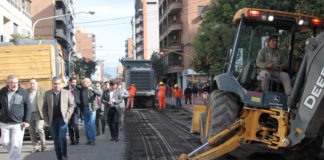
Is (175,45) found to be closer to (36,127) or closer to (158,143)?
(158,143)

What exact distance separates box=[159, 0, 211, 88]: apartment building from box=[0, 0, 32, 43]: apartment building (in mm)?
19547

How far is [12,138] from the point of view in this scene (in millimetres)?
6863

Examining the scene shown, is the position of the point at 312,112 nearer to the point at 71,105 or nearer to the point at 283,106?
the point at 283,106

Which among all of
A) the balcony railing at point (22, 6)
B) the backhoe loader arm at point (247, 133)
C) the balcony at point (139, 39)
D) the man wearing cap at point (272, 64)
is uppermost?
the balcony at point (139, 39)

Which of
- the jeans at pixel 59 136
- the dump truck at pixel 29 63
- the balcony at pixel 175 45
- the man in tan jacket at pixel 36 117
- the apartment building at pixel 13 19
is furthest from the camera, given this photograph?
the balcony at pixel 175 45

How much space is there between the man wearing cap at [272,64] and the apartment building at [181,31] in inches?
1573

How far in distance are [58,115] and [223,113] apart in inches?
144

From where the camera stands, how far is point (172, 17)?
191 ft

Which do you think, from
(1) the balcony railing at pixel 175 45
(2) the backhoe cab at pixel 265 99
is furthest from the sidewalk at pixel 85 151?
(1) the balcony railing at pixel 175 45

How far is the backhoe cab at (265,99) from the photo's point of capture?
14.8 ft

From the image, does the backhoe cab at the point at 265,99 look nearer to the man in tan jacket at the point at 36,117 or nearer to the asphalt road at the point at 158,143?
the asphalt road at the point at 158,143

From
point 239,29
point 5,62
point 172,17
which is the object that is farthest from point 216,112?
point 172,17

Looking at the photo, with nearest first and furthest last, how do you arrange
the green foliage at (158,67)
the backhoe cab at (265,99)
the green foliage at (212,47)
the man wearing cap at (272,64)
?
the backhoe cab at (265,99) < the man wearing cap at (272,64) < the green foliage at (212,47) < the green foliage at (158,67)

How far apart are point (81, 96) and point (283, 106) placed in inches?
255
